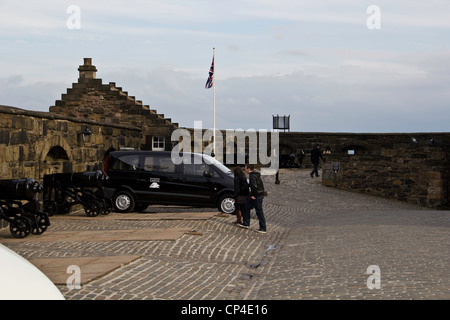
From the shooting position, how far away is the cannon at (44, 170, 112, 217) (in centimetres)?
1691

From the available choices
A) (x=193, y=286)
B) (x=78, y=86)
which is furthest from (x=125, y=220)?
(x=78, y=86)

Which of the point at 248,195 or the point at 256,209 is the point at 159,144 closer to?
the point at 248,195

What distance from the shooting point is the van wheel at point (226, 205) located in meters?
17.8

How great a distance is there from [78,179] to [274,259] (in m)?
7.43

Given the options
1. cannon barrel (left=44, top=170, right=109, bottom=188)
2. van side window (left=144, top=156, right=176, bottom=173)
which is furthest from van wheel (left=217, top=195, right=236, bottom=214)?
cannon barrel (left=44, top=170, right=109, bottom=188)

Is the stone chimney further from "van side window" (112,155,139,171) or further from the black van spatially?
"van side window" (112,155,139,171)

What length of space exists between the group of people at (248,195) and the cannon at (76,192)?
376 centimetres

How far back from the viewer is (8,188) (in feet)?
42.2

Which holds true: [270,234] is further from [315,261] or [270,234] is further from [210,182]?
[315,261]

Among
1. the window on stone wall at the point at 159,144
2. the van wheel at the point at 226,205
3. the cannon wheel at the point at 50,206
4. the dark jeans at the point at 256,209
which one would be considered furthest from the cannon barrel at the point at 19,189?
the window on stone wall at the point at 159,144

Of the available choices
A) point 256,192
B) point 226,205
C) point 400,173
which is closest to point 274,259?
point 256,192

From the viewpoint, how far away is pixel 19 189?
1277cm

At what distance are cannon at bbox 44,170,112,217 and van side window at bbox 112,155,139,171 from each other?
968mm

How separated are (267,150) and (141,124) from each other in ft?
23.6
